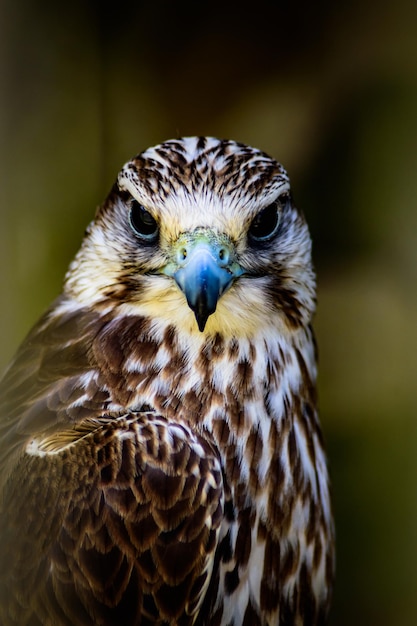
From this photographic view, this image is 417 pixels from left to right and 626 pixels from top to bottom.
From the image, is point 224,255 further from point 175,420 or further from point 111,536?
point 111,536

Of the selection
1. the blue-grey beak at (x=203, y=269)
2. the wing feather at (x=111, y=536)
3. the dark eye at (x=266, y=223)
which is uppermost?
the dark eye at (x=266, y=223)

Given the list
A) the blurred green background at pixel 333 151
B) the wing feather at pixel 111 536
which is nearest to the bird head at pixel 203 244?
the wing feather at pixel 111 536

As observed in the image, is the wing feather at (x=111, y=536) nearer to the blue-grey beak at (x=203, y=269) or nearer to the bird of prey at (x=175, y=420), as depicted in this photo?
→ the bird of prey at (x=175, y=420)

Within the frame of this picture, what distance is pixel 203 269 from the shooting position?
169cm

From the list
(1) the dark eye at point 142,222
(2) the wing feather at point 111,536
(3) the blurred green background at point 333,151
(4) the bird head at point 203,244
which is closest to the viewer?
(2) the wing feather at point 111,536

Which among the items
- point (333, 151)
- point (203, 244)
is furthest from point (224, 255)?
point (333, 151)

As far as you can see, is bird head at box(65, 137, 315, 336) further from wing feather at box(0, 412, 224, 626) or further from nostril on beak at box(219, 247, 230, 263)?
wing feather at box(0, 412, 224, 626)

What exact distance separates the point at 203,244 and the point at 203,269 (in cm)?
8

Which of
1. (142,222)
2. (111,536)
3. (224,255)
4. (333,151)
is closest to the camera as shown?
(111,536)

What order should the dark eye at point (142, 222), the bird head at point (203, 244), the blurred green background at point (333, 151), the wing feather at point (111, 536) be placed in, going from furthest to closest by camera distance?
the blurred green background at point (333, 151) < the dark eye at point (142, 222) < the bird head at point (203, 244) < the wing feather at point (111, 536)

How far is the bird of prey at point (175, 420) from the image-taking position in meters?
1.67

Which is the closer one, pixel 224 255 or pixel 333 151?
pixel 224 255

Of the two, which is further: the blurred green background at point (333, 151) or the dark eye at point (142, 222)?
the blurred green background at point (333, 151)

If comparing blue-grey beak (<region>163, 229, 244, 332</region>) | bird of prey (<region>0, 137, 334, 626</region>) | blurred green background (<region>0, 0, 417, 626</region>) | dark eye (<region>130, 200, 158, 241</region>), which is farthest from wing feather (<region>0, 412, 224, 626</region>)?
blurred green background (<region>0, 0, 417, 626</region>)
